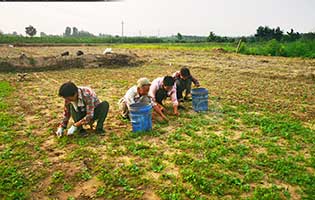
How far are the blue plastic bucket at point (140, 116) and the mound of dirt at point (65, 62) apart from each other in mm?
12899

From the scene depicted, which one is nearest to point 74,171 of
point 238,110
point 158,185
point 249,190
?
point 158,185

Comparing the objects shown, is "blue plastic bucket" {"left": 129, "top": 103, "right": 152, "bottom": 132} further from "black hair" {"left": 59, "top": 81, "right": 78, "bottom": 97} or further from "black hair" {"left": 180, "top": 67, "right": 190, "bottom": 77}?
"black hair" {"left": 180, "top": 67, "right": 190, "bottom": 77}

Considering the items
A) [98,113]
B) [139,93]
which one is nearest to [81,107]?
[98,113]

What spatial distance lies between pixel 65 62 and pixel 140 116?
13.6 m

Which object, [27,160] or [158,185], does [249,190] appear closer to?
[158,185]

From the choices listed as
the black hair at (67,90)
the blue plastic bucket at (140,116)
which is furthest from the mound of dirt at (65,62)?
the black hair at (67,90)

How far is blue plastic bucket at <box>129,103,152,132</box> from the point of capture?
5324 millimetres

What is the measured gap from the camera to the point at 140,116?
5.41m

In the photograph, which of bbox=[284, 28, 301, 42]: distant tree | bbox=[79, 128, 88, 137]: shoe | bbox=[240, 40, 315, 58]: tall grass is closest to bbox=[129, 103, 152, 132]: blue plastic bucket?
bbox=[79, 128, 88, 137]: shoe

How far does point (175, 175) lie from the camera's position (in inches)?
159

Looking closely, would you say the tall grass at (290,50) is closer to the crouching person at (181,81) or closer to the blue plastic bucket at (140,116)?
the crouching person at (181,81)

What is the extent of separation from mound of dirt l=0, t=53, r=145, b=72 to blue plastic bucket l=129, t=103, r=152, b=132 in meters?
12.9

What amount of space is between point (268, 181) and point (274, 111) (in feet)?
12.5

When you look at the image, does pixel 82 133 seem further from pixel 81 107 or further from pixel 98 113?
pixel 81 107
